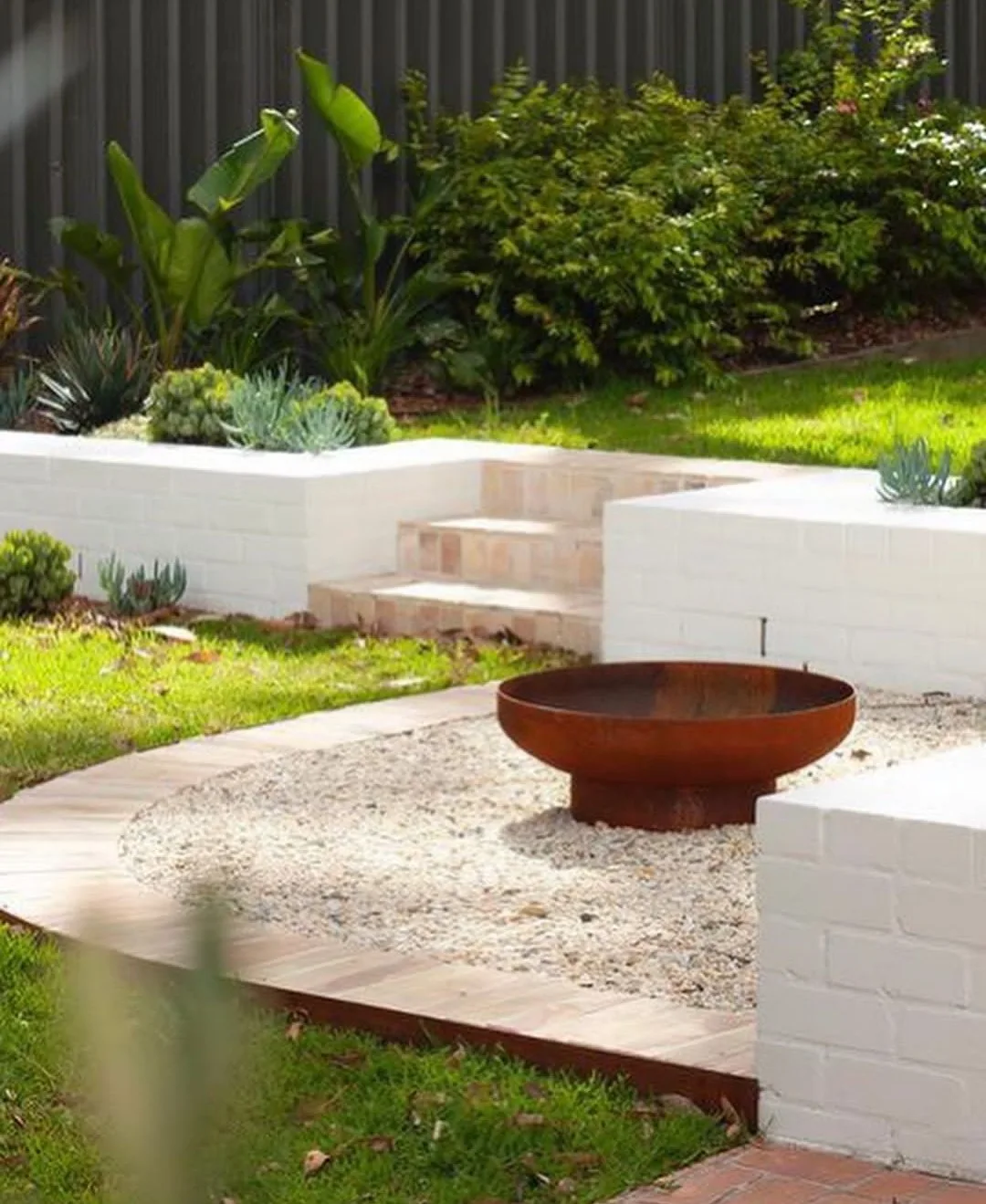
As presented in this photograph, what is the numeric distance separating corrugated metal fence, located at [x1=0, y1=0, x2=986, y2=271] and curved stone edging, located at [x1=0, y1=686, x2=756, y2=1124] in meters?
7.01

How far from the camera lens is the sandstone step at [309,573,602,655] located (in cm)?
865

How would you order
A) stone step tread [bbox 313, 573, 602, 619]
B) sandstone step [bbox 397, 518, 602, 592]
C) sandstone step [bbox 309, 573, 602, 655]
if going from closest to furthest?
sandstone step [bbox 309, 573, 602, 655] < stone step tread [bbox 313, 573, 602, 619] < sandstone step [bbox 397, 518, 602, 592]

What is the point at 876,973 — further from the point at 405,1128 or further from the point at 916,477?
the point at 916,477

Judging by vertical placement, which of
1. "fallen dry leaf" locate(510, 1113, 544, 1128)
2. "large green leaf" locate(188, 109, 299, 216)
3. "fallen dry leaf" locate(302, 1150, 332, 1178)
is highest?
"large green leaf" locate(188, 109, 299, 216)

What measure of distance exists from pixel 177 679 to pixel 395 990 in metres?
3.81

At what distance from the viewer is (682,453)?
34.2 feet

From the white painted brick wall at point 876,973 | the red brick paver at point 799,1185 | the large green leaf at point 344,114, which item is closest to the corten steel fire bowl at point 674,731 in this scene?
the white painted brick wall at point 876,973

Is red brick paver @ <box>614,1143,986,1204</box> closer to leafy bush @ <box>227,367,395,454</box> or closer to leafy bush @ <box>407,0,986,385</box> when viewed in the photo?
leafy bush @ <box>227,367,395,454</box>

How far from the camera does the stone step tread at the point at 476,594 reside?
8.77 meters

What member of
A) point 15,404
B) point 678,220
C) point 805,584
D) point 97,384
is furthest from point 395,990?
point 678,220

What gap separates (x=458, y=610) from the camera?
8.97 m

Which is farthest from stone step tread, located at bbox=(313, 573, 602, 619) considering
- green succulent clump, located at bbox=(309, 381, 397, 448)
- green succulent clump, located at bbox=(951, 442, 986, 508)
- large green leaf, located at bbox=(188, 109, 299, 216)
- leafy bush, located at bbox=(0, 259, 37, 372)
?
leafy bush, located at bbox=(0, 259, 37, 372)

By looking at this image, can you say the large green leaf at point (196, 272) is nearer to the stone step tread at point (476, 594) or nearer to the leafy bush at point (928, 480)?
the stone step tread at point (476, 594)

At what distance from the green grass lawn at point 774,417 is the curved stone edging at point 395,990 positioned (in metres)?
4.92
